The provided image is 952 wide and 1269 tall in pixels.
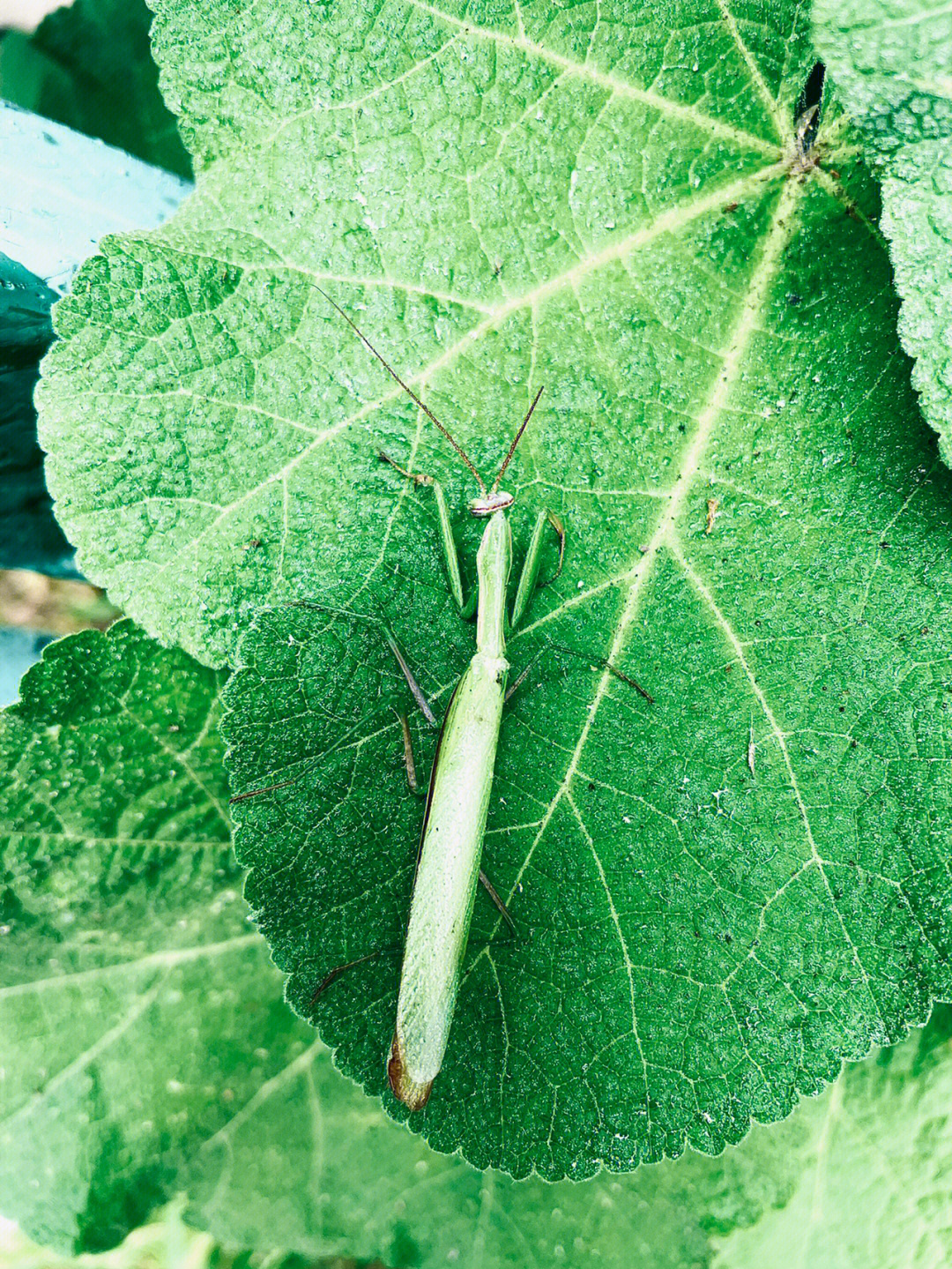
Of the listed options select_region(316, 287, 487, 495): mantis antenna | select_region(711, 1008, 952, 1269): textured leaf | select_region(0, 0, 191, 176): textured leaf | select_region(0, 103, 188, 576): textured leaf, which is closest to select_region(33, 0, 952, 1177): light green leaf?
select_region(316, 287, 487, 495): mantis antenna

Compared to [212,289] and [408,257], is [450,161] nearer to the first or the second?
[408,257]

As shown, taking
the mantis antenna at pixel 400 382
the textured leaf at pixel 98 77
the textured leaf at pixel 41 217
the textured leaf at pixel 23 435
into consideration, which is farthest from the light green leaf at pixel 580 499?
the textured leaf at pixel 98 77

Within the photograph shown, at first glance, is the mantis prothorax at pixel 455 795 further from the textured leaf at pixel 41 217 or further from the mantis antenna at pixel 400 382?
the textured leaf at pixel 41 217

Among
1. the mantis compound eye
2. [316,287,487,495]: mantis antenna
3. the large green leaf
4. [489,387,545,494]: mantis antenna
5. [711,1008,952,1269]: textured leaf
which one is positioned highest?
[316,287,487,495]: mantis antenna

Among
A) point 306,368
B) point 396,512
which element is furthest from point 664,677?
point 306,368

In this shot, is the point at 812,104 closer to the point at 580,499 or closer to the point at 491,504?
the point at 580,499

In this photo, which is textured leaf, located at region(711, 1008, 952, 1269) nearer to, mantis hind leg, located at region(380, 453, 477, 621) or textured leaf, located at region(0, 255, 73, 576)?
mantis hind leg, located at region(380, 453, 477, 621)
